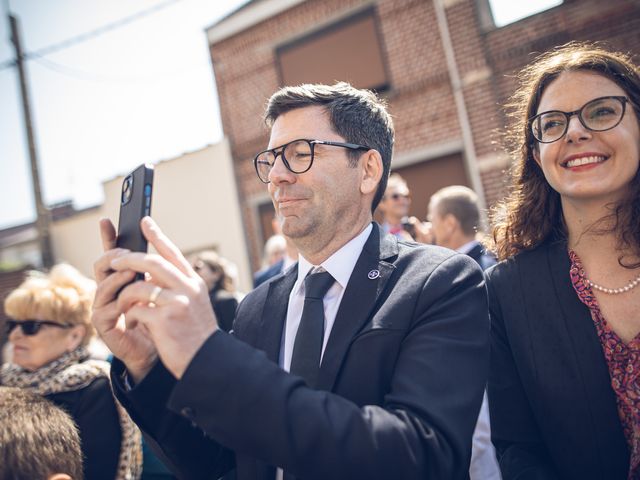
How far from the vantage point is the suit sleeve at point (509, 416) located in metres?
1.46

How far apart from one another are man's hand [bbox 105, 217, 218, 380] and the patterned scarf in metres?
1.66

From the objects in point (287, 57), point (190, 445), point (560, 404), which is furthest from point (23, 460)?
point (287, 57)

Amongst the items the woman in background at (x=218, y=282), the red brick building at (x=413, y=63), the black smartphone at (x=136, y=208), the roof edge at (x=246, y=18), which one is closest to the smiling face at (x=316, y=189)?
the black smartphone at (x=136, y=208)

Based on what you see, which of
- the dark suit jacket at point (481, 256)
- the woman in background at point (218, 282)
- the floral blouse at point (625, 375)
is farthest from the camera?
the woman in background at point (218, 282)

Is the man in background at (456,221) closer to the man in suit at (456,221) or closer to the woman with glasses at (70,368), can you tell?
the man in suit at (456,221)

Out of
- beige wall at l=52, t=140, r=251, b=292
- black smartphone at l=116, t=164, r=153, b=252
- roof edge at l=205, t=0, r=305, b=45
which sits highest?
roof edge at l=205, t=0, r=305, b=45

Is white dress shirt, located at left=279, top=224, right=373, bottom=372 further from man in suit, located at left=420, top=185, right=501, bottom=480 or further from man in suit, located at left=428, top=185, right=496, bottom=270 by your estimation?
man in suit, located at left=428, top=185, right=496, bottom=270

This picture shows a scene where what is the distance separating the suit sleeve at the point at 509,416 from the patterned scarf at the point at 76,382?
173 cm

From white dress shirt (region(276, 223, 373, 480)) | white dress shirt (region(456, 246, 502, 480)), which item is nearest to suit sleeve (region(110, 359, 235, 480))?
white dress shirt (region(276, 223, 373, 480))

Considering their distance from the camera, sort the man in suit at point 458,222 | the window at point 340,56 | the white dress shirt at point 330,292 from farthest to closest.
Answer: the window at point 340,56, the man in suit at point 458,222, the white dress shirt at point 330,292

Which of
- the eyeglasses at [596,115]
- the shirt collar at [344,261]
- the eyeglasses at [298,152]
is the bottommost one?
the shirt collar at [344,261]

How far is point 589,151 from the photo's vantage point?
4.93ft

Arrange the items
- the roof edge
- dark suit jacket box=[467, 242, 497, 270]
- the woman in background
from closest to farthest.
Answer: dark suit jacket box=[467, 242, 497, 270] < the woman in background < the roof edge

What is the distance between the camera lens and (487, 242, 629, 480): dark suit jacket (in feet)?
4.56
